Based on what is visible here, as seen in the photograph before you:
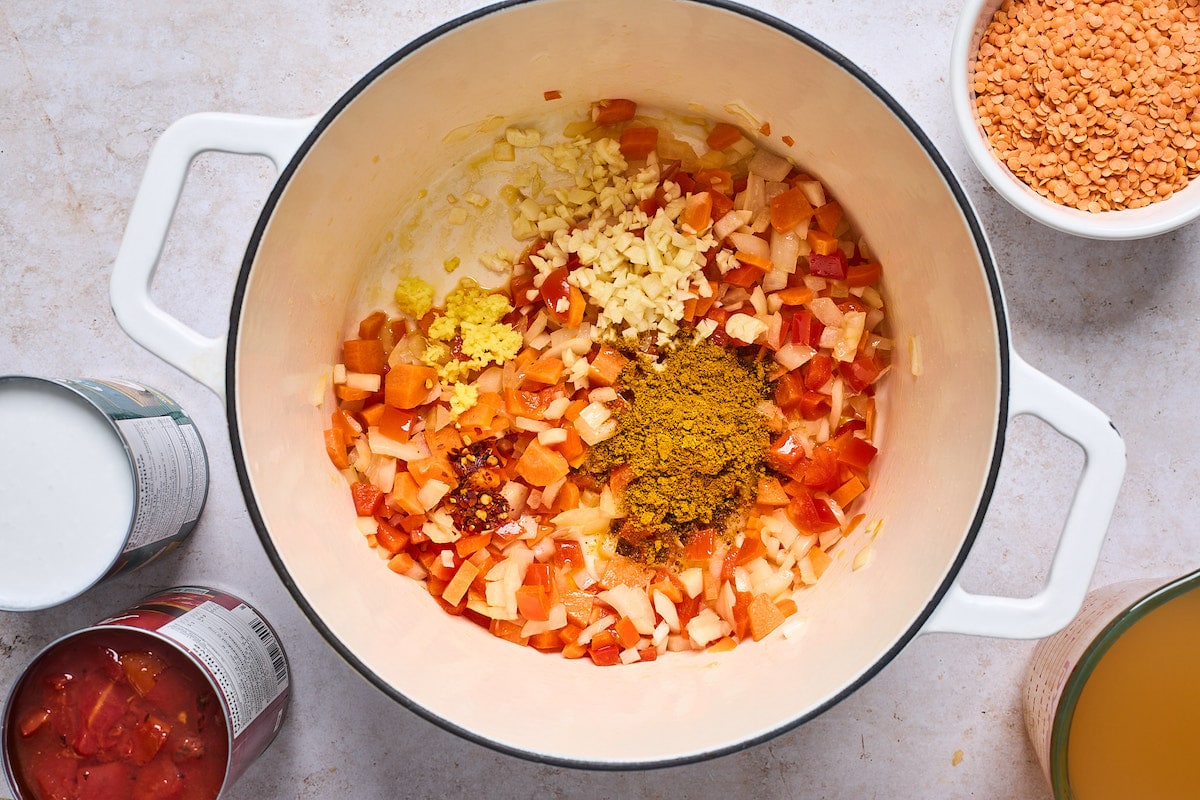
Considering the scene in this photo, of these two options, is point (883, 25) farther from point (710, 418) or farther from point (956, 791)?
point (956, 791)

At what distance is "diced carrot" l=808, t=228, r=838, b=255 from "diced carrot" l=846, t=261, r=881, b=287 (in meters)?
0.04

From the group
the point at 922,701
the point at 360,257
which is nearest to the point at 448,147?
the point at 360,257

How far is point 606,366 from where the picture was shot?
1246 millimetres

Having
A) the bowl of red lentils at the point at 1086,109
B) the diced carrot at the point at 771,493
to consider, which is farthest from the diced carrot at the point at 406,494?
the bowl of red lentils at the point at 1086,109

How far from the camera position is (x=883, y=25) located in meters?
1.30

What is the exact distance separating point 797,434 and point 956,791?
629mm

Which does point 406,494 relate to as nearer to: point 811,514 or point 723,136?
point 811,514

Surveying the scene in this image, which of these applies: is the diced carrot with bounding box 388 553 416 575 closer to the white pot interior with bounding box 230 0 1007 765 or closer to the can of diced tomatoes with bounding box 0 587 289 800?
the white pot interior with bounding box 230 0 1007 765

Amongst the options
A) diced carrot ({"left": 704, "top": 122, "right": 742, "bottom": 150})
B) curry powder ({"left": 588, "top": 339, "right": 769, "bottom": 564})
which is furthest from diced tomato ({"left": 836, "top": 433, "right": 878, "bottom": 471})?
diced carrot ({"left": 704, "top": 122, "right": 742, "bottom": 150})

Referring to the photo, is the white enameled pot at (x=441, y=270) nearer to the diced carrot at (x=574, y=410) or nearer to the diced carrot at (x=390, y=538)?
the diced carrot at (x=390, y=538)

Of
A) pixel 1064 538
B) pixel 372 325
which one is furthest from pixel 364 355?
pixel 1064 538

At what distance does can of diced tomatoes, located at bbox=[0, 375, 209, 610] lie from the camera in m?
1.14

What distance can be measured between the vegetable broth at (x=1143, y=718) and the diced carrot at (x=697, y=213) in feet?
2.62

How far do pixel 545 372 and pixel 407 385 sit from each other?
0.65ft
